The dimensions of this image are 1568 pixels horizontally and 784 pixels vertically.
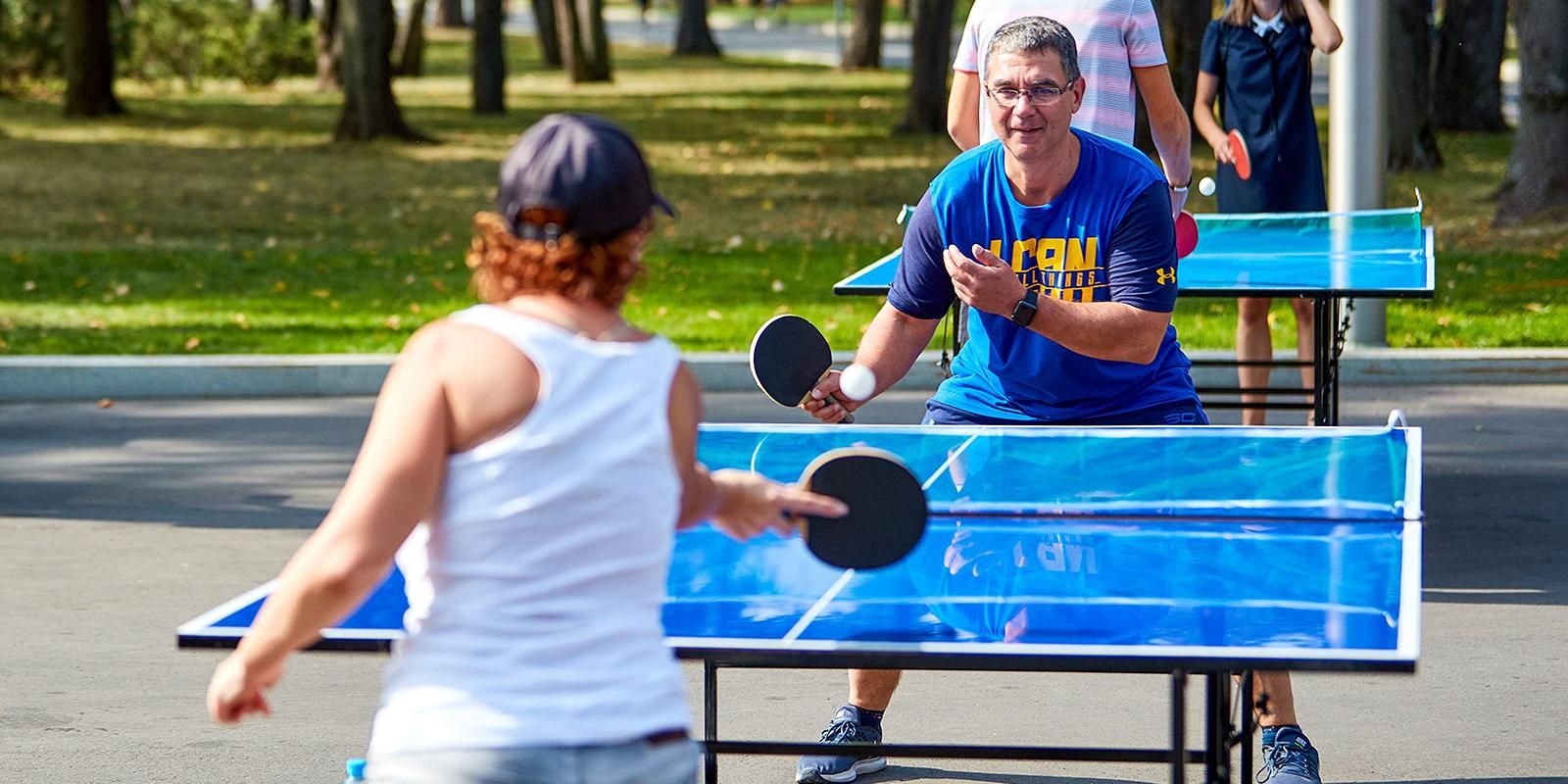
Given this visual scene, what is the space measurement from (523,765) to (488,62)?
29.2 metres

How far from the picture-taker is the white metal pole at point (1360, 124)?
11.4 m

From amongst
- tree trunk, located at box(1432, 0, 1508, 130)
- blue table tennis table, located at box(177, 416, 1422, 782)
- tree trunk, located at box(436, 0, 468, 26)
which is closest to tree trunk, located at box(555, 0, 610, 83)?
tree trunk, located at box(1432, 0, 1508, 130)

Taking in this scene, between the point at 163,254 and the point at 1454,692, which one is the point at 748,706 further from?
the point at 163,254

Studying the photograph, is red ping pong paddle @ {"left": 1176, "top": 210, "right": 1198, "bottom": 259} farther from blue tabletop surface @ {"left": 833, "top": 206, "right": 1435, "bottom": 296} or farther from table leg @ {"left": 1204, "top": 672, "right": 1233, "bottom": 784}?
table leg @ {"left": 1204, "top": 672, "right": 1233, "bottom": 784}

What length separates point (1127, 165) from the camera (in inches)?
207

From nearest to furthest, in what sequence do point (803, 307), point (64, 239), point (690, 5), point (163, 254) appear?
point (803, 307), point (163, 254), point (64, 239), point (690, 5)

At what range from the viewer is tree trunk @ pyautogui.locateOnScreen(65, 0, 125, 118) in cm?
2791

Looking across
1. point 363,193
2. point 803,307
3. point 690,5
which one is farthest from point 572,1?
point 803,307

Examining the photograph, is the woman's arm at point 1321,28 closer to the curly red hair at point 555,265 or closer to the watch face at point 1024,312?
the watch face at point 1024,312

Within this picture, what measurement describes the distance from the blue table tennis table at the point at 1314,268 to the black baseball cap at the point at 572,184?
366cm

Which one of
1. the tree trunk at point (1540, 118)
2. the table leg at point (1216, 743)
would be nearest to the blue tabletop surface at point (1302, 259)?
the table leg at point (1216, 743)

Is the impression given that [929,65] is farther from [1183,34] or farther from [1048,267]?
[1048,267]

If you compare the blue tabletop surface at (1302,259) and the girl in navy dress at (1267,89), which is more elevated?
the girl in navy dress at (1267,89)

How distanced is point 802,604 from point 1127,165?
1.94m
